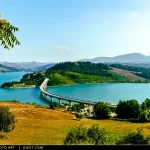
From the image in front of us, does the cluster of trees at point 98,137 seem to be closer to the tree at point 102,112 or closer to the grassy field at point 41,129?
the grassy field at point 41,129

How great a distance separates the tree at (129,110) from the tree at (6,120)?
49.8 metres

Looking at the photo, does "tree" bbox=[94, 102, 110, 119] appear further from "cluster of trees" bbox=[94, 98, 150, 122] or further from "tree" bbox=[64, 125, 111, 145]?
"tree" bbox=[64, 125, 111, 145]

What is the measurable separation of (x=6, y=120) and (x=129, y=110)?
5206 centimetres

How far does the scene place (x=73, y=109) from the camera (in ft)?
369

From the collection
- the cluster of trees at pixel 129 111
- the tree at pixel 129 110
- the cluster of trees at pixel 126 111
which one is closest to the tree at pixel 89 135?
the cluster of trees at pixel 126 111

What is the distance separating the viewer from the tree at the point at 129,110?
292ft

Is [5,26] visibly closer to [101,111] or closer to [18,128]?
[18,128]

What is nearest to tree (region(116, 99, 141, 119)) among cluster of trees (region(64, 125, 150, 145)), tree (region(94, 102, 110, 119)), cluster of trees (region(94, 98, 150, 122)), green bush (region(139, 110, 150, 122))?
cluster of trees (region(94, 98, 150, 122))

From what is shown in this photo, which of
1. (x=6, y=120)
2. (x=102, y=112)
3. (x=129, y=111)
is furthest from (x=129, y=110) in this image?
(x=6, y=120)

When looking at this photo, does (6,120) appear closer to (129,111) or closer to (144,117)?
(144,117)

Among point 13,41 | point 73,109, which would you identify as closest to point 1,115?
point 13,41

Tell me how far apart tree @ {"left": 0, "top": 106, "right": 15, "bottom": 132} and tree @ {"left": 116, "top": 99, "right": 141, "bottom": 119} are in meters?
49.8

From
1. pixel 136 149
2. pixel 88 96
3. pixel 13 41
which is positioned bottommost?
pixel 88 96

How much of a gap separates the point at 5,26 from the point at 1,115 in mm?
42047
